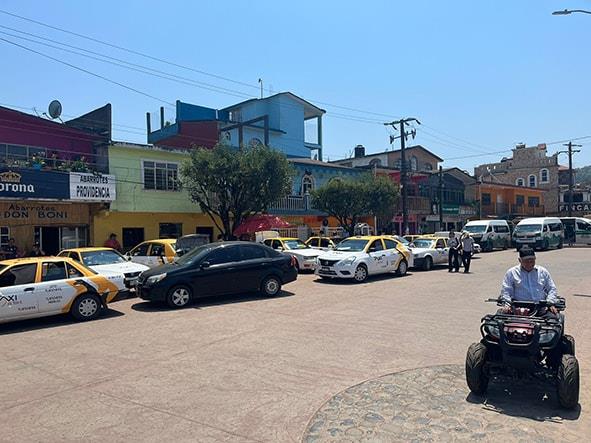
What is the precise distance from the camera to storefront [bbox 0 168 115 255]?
19062mm

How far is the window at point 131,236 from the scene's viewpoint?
24188 mm

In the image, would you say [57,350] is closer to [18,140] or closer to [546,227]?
[18,140]

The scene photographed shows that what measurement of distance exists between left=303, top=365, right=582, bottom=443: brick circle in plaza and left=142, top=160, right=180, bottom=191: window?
2075 cm

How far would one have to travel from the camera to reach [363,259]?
16.6 meters

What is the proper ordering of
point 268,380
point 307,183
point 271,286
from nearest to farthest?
point 268,380 < point 271,286 < point 307,183

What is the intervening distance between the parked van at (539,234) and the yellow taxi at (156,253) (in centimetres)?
2534

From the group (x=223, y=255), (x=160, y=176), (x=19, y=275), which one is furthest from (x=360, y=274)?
(x=160, y=176)

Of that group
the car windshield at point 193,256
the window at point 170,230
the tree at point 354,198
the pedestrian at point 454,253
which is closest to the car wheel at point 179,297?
the car windshield at point 193,256

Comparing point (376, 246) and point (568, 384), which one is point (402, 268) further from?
point (568, 384)

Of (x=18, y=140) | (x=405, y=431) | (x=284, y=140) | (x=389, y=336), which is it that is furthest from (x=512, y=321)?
(x=284, y=140)

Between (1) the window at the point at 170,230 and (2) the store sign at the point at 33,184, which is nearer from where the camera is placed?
(2) the store sign at the point at 33,184

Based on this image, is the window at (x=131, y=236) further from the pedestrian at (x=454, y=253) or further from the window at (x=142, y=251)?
the pedestrian at (x=454, y=253)

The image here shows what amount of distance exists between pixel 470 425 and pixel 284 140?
120ft

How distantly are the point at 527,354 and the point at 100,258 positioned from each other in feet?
40.7
